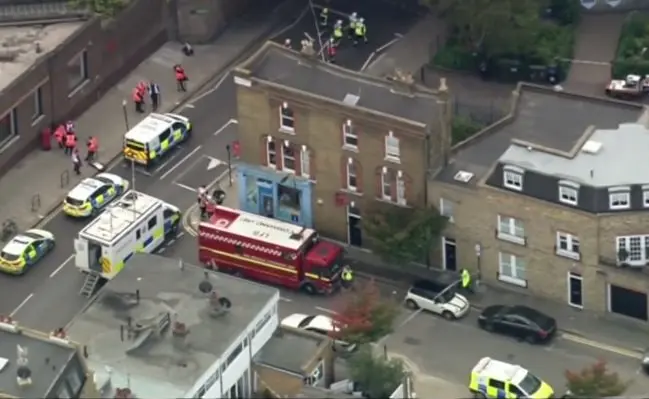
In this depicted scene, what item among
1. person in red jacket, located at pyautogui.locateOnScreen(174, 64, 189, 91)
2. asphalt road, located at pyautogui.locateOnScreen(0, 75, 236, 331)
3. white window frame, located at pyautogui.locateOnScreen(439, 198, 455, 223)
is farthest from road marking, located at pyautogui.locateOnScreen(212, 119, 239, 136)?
white window frame, located at pyautogui.locateOnScreen(439, 198, 455, 223)

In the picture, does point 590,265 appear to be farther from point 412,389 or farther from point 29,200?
point 29,200

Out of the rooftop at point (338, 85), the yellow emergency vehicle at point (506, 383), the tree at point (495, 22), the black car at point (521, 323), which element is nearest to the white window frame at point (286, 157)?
the rooftop at point (338, 85)

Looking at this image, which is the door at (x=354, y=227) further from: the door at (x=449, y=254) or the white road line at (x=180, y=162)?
the white road line at (x=180, y=162)

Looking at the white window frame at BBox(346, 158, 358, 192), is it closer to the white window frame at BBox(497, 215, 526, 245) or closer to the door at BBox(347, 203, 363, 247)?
the door at BBox(347, 203, 363, 247)

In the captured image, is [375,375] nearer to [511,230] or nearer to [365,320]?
[365,320]

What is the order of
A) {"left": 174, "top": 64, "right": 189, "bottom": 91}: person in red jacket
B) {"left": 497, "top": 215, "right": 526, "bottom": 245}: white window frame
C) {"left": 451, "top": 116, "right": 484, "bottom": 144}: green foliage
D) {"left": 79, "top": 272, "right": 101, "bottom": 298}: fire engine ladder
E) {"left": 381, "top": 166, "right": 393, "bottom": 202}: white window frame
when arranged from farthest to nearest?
{"left": 174, "top": 64, "right": 189, "bottom": 91}: person in red jacket, {"left": 451, "top": 116, "right": 484, "bottom": 144}: green foliage, {"left": 381, "top": 166, "right": 393, "bottom": 202}: white window frame, {"left": 79, "top": 272, "right": 101, "bottom": 298}: fire engine ladder, {"left": 497, "top": 215, "right": 526, "bottom": 245}: white window frame

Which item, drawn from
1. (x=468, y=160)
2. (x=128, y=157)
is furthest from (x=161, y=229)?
(x=468, y=160)

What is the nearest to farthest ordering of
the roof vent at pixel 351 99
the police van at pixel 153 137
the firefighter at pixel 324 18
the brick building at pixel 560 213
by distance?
the brick building at pixel 560 213
the roof vent at pixel 351 99
the police van at pixel 153 137
the firefighter at pixel 324 18
